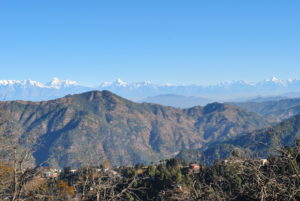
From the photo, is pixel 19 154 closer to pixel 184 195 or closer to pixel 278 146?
pixel 184 195

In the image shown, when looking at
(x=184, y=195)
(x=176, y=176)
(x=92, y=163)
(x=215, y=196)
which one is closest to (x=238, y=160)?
(x=215, y=196)

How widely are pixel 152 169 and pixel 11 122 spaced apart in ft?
192

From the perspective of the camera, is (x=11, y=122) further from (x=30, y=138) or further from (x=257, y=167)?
(x=257, y=167)

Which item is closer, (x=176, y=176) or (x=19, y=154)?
(x=19, y=154)

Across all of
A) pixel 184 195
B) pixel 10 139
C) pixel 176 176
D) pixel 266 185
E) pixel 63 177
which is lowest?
pixel 63 177

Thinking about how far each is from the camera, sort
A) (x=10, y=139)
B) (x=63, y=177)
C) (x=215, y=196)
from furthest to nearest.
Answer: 1. (x=63, y=177)
2. (x=10, y=139)
3. (x=215, y=196)

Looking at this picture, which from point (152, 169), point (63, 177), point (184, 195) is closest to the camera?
point (184, 195)

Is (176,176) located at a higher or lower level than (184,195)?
lower

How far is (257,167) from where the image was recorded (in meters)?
6.89

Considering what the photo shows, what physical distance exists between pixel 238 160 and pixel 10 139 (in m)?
5.86

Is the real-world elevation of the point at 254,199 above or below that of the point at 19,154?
below

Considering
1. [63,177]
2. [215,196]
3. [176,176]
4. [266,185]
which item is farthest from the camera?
[63,177]

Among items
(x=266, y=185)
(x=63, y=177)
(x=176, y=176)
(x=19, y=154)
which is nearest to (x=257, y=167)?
(x=266, y=185)

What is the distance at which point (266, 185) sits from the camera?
269 inches
